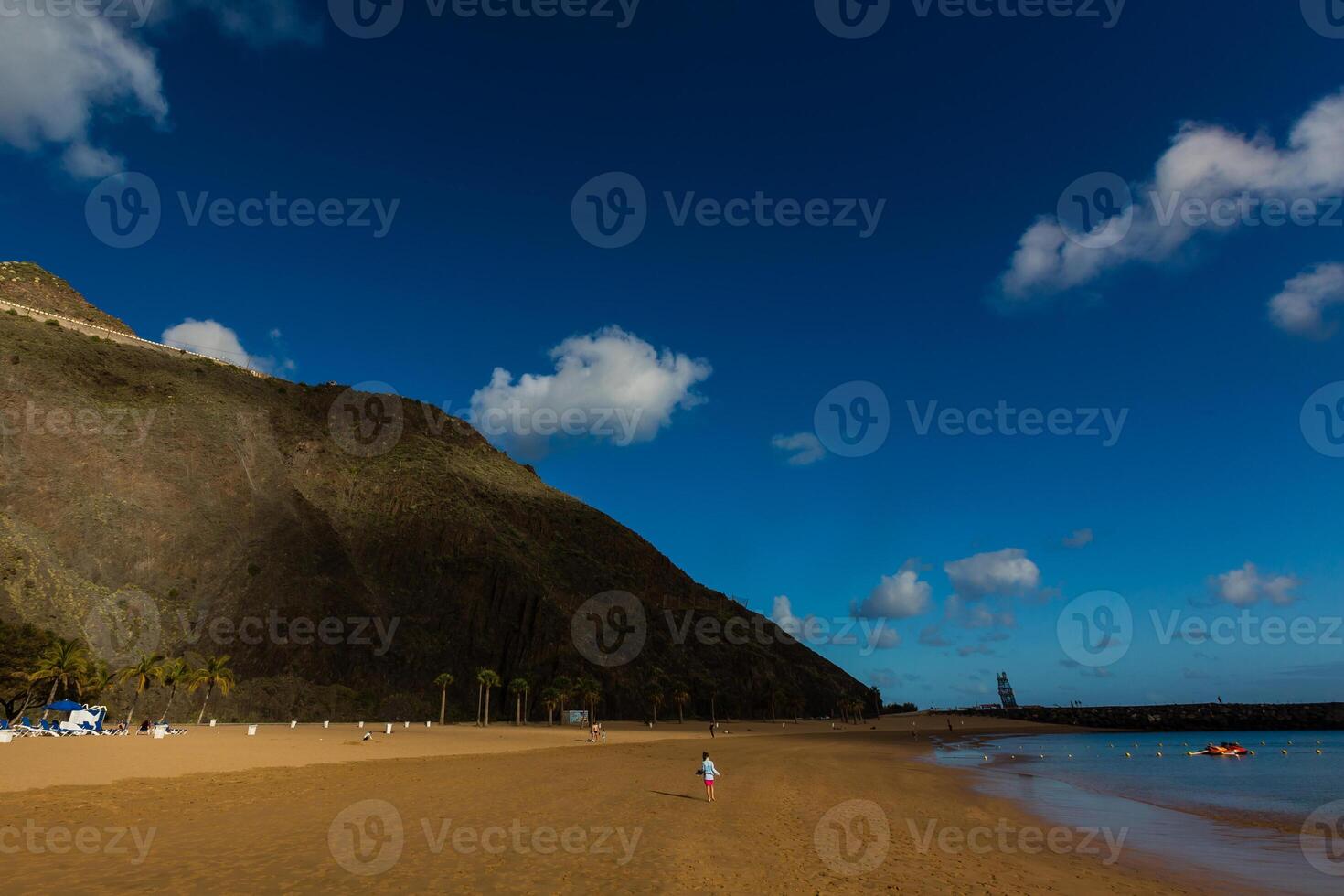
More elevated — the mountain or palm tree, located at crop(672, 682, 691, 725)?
the mountain

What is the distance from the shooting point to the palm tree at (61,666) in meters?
54.2

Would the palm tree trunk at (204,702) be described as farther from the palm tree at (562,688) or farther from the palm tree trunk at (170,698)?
the palm tree at (562,688)

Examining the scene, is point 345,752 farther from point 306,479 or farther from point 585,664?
point 306,479

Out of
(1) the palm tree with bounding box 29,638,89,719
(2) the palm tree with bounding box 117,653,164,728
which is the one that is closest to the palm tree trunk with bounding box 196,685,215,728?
(2) the palm tree with bounding box 117,653,164,728

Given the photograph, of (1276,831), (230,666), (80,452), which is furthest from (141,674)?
(1276,831)

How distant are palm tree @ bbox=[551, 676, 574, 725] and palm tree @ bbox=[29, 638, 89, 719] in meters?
51.9

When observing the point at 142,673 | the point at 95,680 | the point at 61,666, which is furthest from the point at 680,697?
the point at 61,666

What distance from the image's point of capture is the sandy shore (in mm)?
13273

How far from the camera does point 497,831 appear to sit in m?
17.8

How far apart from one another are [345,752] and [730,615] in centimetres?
11044

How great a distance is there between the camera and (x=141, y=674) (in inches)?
2404

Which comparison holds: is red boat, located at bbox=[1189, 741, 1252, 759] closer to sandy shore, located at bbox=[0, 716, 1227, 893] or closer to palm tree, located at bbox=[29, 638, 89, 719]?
sandy shore, located at bbox=[0, 716, 1227, 893]

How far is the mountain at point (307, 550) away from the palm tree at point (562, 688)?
9.22m

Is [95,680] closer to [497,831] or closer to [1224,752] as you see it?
[497,831]
